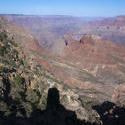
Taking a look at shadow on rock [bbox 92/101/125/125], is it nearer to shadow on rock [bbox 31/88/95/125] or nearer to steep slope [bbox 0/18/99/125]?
steep slope [bbox 0/18/99/125]

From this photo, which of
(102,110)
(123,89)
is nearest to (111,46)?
(123,89)

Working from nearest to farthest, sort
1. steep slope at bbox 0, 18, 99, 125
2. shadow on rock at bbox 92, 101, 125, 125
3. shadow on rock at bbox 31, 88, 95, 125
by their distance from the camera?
1. steep slope at bbox 0, 18, 99, 125
2. shadow on rock at bbox 31, 88, 95, 125
3. shadow on rock at bbox 92, 101, 125, 125

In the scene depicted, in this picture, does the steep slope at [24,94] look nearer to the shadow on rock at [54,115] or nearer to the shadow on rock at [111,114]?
the shadow on rock at [54,115]

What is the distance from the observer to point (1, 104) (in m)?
11.9

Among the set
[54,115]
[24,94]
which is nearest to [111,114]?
[54,115]

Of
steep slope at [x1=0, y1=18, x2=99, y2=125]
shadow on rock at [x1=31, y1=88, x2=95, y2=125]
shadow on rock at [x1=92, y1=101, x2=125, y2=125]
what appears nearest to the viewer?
steep slope at [x1=0, y1=18, x2=99, y2=125]

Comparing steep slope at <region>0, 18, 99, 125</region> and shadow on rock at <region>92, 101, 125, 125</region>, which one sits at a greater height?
steep slope at <region>0, 18, 99, 125</region>

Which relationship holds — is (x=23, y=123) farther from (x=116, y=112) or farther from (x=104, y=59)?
(x=104, y=59)

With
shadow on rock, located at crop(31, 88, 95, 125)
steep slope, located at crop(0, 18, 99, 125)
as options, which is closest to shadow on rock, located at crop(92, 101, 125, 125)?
steep slope, located at crop(0, 18, 99, 125)

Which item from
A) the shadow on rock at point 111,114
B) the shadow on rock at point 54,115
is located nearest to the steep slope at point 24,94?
the shadow on rock at point 54,115

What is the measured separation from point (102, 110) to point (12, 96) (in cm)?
1273

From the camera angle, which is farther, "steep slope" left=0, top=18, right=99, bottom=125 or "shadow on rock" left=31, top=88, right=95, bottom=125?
"shadow on rock" left=31, top=88, right=95, bottom=125

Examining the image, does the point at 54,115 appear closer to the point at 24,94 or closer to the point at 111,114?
the point at 24,94

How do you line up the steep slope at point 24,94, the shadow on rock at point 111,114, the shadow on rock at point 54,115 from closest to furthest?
the steep slope at point 24,94 → the shadow on rock at point 54,115 → the shadow on rock at point 111,114
